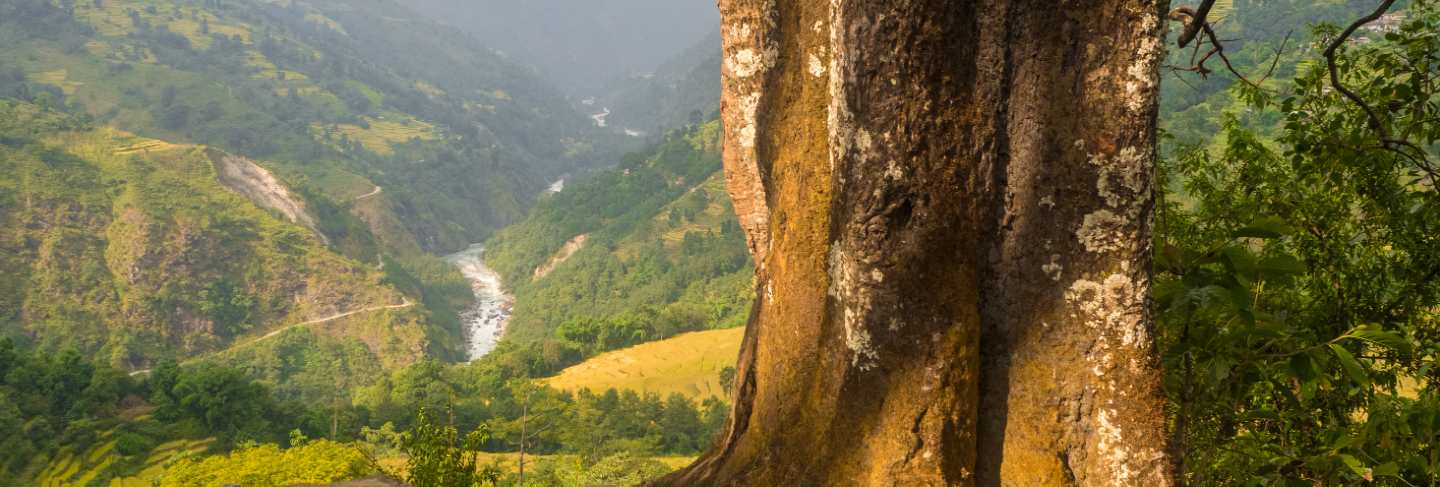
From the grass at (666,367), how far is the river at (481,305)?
1383cm

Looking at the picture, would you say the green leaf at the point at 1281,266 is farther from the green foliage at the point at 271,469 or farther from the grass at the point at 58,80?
the grass at the point at 58,80

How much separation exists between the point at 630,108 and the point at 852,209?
163570 mm

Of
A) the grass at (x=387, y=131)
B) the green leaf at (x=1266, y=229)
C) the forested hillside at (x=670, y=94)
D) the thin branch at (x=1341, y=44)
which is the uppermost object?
the forested hillside at (x=670, y=94)

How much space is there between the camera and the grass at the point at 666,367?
4572 centimetres

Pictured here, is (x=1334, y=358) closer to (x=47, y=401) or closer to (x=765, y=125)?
(x=765, y=125)

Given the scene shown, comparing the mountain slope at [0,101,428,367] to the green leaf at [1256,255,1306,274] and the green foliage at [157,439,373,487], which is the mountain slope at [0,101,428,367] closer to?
the green foliage at [157,439,373,487]

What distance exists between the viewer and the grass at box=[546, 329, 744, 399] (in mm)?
45719

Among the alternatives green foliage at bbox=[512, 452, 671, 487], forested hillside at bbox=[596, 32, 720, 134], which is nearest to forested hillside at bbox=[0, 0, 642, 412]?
forested hillside at bbox=[596, 32, 720, 134]

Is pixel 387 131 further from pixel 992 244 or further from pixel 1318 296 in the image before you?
pixel 992 244

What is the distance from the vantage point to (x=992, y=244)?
293 cm

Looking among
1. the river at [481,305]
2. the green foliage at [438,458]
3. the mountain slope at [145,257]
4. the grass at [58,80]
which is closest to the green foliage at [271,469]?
the green foliage at [438,458]

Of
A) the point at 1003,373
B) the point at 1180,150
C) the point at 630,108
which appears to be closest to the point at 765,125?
the point at 1003,373

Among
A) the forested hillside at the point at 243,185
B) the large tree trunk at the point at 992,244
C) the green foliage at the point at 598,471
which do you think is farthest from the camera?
the forested hillside at the point at 243,185

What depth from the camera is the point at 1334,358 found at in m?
3.99
